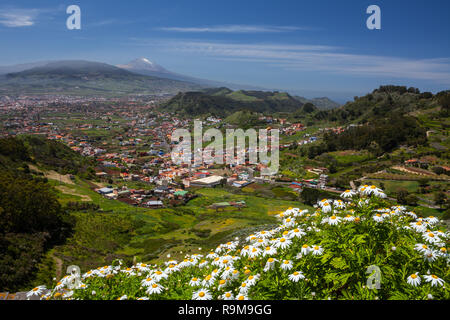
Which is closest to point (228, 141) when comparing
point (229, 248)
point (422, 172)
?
point (422, 172)

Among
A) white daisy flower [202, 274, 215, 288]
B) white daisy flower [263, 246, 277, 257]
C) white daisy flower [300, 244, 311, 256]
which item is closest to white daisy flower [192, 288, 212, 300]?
white daisy flower [202, 274, 215, 288]

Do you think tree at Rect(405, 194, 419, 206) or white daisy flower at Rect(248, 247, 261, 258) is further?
tree at Rect(405, 194, 419, 206)

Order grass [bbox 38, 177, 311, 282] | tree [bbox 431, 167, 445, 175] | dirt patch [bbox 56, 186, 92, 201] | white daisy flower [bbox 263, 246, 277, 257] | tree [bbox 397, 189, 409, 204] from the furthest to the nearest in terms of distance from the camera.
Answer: tree [bbox 431, 167, 445, 175], tree [bbox 397, 189, 409, 204], dirt patch [bbox 56, 186, 92, 201], grass [bbox 38, 177, 311, 282], white daisy flower [bbox 263, 246, 277, 257]

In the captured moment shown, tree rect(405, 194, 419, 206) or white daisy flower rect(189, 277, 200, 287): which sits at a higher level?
white daisy flower rect(189, 277, 200, 287)

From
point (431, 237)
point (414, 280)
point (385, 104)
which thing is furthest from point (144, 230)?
point (385, 104)

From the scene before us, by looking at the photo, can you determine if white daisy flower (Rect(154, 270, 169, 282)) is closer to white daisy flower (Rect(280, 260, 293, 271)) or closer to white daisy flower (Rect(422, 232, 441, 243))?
white daisy flower (Rect(280, 260, 293, 271))

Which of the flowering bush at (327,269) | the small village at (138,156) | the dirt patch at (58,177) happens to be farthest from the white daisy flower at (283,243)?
the dirt patch at (58,177)

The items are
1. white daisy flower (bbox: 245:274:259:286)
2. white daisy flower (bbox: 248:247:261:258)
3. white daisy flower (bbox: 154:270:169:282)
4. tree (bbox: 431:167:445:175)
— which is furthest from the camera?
tree (bbox: 431:167:445:175)

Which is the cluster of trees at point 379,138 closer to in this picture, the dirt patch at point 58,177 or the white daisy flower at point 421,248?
the dirt patch at point 58,177

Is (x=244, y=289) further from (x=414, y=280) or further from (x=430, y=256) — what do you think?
(x=430, y=256)

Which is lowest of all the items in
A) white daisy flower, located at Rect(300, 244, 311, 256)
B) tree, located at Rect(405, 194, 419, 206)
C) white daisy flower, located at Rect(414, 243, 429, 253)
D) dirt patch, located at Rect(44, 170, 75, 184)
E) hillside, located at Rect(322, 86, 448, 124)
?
tree, located at Rect(405, 194, 419, 206)
